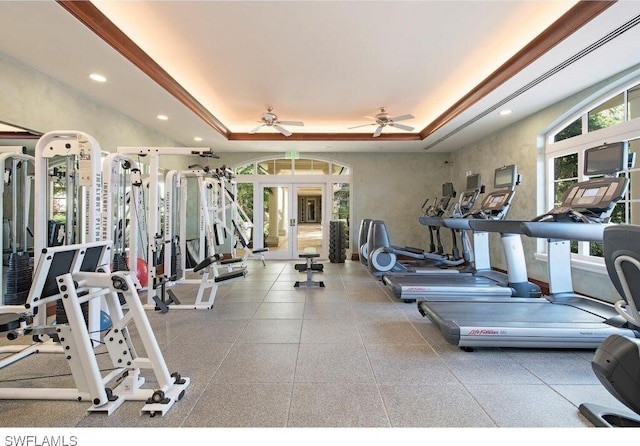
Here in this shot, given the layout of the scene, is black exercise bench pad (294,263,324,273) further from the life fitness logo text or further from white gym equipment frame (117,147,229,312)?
the life fitness logo text

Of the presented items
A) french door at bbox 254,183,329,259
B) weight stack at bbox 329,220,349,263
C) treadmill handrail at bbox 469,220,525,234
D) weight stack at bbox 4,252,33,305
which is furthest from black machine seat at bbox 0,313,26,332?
french door at bbox 254,183,329,259

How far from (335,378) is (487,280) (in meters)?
3.38

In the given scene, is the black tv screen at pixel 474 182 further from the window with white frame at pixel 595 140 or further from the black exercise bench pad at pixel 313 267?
the black exercise bench pad at pixel 313 267

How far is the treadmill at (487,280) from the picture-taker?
13.5 feet

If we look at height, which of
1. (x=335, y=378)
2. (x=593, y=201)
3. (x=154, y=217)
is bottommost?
(x=335, y=378)

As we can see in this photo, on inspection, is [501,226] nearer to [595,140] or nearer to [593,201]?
[593,201]

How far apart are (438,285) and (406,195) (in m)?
4.49

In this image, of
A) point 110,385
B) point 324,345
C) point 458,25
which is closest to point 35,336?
point 110,385

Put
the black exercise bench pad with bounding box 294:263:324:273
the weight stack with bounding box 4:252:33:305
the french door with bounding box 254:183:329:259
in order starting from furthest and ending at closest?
1. the french door with bounding box 254:183:329:259
2. the black exercise bench pad with bounding box 294:263:324:273
3. the weight stack with bounding box 4:252:33:305

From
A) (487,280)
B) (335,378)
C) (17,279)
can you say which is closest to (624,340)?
(335,378)

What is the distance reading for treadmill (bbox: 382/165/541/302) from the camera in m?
4.12

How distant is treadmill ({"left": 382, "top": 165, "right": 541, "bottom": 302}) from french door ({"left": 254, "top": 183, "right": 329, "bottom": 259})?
160 inches

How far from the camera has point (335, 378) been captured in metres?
2.31

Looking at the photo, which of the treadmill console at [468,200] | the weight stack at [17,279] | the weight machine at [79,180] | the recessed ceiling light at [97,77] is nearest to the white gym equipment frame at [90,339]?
the weight machine at [79,180]
